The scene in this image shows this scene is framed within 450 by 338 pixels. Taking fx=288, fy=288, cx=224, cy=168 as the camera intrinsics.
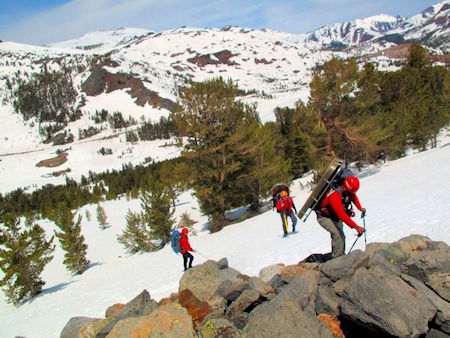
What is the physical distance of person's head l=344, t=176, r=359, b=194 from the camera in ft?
17.6

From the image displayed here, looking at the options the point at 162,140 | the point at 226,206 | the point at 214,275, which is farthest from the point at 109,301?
the point at 162,140

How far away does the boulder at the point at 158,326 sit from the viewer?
4812 mm

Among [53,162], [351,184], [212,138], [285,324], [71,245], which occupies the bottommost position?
[71,245]

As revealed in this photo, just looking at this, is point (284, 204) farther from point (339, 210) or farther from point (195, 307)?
point (195, 307)

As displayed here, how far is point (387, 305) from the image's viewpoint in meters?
3.97

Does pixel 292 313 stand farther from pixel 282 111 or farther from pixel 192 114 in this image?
pixel 282 111

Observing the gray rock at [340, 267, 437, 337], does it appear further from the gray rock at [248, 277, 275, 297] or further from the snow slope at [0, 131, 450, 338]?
the snow slope at [0, 131, 450, 338]

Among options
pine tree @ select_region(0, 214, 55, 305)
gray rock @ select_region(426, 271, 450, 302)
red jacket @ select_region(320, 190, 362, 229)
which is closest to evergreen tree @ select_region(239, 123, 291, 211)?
pine tree @ select_region(0, 214, 55, 305)

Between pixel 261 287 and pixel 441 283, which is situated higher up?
pixel 441 283

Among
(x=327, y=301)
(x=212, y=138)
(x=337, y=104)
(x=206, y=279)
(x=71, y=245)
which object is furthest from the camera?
(x=71, y=245)

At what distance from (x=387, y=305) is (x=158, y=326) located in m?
3.58

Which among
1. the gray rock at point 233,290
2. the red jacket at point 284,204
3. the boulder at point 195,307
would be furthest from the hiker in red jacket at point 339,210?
the red jacket at point 284,204

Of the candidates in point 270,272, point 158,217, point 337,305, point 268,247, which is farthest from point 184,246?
point 158,217

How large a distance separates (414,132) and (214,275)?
104ft
